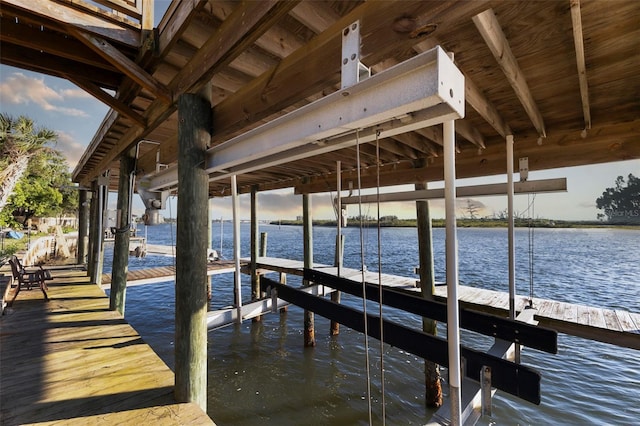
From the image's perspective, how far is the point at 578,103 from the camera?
3.05 metres

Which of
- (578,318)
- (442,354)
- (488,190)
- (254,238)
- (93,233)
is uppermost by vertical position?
(488,190)

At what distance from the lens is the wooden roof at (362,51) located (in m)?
1.63

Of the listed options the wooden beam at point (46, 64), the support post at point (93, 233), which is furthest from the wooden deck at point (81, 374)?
the wooden beam at point (46, 64)

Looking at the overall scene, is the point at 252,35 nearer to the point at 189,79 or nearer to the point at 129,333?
the point at 189,79

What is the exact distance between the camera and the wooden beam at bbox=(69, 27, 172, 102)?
2393 mm

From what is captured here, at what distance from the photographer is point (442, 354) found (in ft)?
7.52

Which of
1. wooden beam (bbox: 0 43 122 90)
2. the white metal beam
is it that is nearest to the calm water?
the white metal beam

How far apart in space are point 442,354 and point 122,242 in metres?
5.32

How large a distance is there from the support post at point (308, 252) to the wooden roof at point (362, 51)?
5.15m

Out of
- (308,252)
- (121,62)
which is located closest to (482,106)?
(121,62)

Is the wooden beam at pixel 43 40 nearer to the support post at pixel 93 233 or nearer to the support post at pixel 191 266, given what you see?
the support post at pixel 191 266

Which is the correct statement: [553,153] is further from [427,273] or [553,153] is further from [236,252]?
[236,252]

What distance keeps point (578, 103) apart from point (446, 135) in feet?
8.87

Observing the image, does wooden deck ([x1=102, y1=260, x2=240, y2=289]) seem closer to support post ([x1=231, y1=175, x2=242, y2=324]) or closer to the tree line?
the tree line
